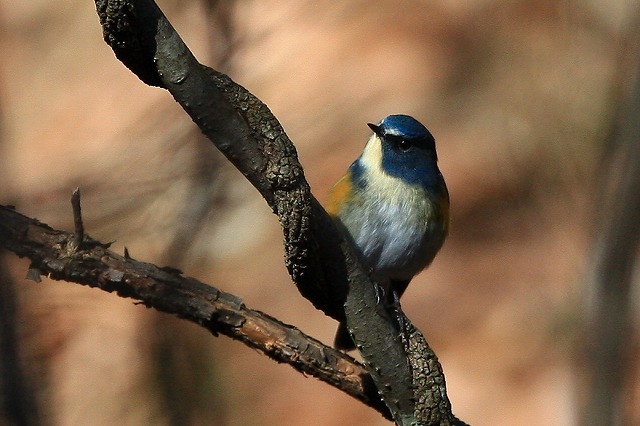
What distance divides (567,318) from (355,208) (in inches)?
126

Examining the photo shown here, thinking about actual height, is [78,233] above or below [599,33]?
below

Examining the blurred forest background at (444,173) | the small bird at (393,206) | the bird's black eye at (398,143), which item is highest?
the blurred forest background at (444,173)

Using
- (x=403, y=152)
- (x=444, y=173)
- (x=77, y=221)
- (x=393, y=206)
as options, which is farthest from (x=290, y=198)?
(x=444, y=173)

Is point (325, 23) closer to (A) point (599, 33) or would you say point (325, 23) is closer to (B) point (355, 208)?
(A) point (599, 33)

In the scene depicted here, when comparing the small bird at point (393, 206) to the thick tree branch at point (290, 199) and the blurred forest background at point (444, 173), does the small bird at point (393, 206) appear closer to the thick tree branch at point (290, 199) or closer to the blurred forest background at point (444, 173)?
A: the thick tree branch at point (290, 199)

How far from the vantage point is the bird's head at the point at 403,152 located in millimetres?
4898

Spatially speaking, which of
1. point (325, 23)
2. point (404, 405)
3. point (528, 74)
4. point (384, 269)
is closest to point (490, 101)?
point (528, 74)

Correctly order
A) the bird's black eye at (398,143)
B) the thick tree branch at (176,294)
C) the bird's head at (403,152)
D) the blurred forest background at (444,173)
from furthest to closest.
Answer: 1. the blurred forest background at (444,173)
2. the bird's black eye at (398,143)
3. the bird's head at (403,152)
4. the thick tree branch at (176,294)

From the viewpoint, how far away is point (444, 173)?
7633 mm

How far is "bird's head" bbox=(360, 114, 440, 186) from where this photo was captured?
16.1ft

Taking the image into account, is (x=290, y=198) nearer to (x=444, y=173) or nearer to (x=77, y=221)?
(x=77, y=221)

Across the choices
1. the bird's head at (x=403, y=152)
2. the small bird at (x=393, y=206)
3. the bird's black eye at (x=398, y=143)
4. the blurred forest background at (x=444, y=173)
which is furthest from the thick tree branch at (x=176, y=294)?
the blurred forest background at (x=444, y=173)

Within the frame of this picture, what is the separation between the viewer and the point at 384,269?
15.7 feet

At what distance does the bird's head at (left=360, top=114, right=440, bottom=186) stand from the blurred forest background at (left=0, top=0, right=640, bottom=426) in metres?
1.50
